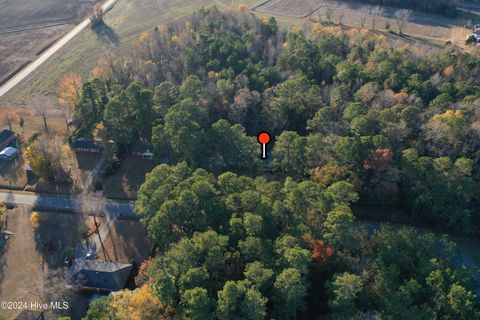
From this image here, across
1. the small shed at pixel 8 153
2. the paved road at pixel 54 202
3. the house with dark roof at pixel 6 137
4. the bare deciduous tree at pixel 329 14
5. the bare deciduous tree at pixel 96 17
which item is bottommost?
the paved road at pixel 54 202

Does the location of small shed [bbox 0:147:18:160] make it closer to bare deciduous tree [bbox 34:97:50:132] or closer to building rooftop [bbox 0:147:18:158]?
building rooftop [bbox 0:147:18:158]

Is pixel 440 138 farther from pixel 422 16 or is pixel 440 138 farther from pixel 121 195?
pixel 422 16

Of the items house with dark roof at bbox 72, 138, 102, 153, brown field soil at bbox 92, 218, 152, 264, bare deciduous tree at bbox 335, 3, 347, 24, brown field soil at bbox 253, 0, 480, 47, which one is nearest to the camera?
brown field soil at bbox 92, 218, 152, 264

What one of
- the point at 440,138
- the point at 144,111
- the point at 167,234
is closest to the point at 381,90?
the point at 440,138

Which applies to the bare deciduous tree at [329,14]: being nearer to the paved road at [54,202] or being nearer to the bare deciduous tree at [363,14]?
the bare deciduous tree at [363,14]

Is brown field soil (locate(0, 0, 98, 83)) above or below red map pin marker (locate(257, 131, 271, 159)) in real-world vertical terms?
above

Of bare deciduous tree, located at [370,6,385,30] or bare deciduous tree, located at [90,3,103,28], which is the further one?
bare deciduous tree, located at [90,3,103,28]

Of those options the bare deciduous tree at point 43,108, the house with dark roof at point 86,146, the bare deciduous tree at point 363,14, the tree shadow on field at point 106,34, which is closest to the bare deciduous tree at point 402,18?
the bare deciduous tree at point 363,14

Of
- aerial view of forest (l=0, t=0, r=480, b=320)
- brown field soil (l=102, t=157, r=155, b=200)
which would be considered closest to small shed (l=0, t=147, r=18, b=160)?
aerial view of forest (l=0, t=0, r=480, b=320)
